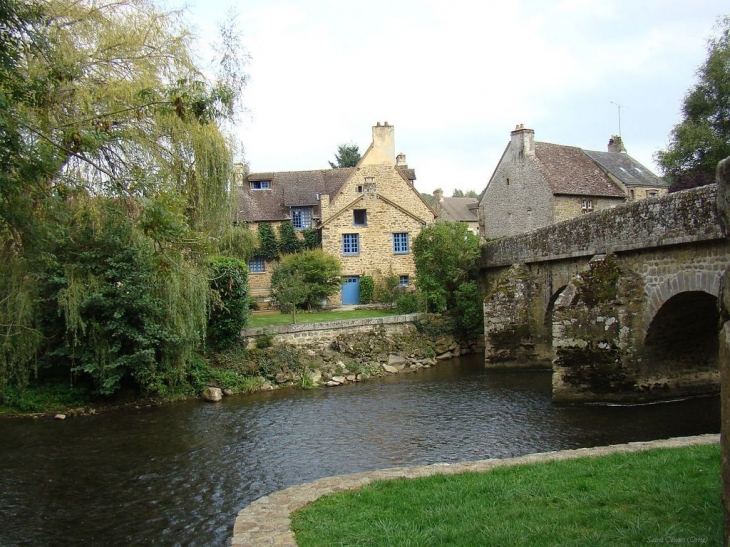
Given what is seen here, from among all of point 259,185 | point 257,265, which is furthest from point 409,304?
point 259,185

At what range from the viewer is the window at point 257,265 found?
30737mm

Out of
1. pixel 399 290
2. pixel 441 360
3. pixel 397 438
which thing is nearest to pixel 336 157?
pixel 399 290

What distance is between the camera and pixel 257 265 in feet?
101

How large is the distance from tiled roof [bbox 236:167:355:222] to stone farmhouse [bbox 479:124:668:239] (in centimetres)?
868

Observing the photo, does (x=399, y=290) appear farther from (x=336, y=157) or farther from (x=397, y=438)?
(x=336, y=157)

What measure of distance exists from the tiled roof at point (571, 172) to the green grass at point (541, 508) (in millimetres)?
23983

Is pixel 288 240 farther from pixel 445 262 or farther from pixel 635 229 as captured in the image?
pixel 635 229

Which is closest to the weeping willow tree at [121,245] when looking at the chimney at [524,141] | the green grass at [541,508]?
the green grass at [541,508]

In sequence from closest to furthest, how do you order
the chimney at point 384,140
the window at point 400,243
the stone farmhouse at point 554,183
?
the stone farmhouse at point 554,183, the window at point 400,243, the chimney at point 384,140

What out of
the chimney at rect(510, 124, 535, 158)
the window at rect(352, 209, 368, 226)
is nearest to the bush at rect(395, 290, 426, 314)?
the window at rect(352, 209, 368, 226)

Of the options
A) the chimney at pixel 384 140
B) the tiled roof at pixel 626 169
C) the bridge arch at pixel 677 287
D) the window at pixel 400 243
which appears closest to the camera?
the bridge arch at pixel 677 287

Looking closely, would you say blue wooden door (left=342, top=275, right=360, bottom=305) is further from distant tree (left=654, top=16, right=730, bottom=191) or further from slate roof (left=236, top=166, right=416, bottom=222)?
distant tree (left=654, top=16, right=730, bottom=191)

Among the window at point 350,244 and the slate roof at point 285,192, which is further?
the slate roof at point 285,192

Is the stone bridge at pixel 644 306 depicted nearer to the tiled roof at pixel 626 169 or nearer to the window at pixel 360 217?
the window at pixel 360 217
